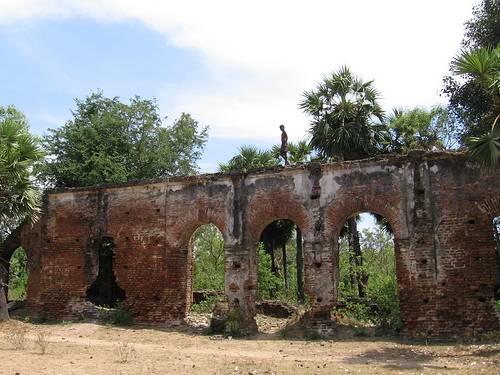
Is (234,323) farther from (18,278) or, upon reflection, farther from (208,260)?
(208,260)

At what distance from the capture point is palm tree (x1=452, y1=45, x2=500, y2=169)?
36.2 feet

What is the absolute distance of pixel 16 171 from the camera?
15.8 meters

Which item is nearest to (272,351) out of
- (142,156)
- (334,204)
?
(334,204)

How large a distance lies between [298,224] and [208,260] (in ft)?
53.6

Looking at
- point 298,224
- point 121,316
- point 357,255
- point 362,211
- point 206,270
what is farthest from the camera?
point 206,270

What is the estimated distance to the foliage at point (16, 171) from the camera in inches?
620

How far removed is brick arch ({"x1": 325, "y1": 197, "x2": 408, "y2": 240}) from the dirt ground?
281 centimetres

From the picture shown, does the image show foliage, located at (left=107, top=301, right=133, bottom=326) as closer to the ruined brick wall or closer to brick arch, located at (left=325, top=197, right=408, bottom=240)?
the ruined brick wall

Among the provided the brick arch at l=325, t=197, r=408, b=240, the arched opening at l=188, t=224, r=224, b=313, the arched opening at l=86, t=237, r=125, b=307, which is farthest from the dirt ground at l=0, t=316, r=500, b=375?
the arched opening at l=86, t=237, r=125, b=307

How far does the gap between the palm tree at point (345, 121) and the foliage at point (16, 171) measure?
1029 centimetres

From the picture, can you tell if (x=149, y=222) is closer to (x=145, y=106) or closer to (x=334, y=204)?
(x=334, y=204)

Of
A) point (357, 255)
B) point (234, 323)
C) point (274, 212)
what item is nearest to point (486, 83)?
point (274, 212)

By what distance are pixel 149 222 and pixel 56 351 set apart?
21.2 feet

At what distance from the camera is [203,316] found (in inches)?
708
